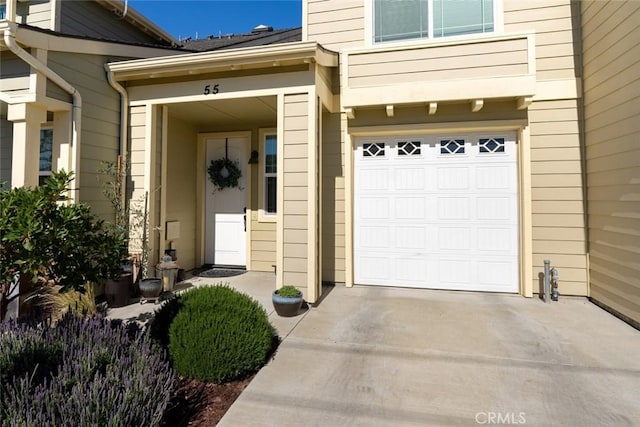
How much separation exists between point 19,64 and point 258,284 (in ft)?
12.7

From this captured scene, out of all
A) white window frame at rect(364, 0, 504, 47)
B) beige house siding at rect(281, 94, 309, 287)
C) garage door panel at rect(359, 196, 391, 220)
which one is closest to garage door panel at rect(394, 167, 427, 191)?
garage door panel at rect(359, 196, 391, 220)

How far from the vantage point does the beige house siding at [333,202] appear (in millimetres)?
4918

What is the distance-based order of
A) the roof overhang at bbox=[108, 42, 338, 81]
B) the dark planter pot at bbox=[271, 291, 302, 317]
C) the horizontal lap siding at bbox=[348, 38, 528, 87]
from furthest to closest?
the horizontal lap siding at bbox=[348, 38, 528, 87] < the roof overhang at bbox=[108, 42, 338, 81] < the dark planter pot at bbox=[271, 291, 302, 317]

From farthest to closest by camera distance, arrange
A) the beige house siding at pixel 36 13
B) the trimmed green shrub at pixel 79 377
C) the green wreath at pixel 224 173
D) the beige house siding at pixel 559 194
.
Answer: the green wreath at pixel 224 173 < the beige house siding at pixel 36 13 < the beige house siding at pixel 559 194 < the trimmed green shrub at pixel 79 377

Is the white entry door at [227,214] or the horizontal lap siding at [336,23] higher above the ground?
the horizontal lap siding at [336,23]

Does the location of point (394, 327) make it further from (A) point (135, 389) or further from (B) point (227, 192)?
(B) point (227, 192)

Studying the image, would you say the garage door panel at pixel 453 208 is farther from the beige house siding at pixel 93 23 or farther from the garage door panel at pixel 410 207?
the beige house siding at pixel 93 23

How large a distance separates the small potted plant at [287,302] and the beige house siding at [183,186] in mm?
2337

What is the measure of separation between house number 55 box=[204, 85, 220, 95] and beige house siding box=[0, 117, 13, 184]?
324 centimetres

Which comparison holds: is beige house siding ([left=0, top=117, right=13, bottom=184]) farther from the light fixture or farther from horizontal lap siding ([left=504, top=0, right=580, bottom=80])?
horizontal lap siding ([left=504, top=0, right=580, bottom=80])

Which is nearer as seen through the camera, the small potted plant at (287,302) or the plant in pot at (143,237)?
the small potted plant at (287,302)

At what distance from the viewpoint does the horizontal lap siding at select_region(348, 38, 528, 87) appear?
4.12m

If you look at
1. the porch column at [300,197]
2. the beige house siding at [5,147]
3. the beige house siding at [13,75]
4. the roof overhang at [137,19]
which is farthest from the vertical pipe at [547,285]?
the roof overhang at [137,19]

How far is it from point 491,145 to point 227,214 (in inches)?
172
